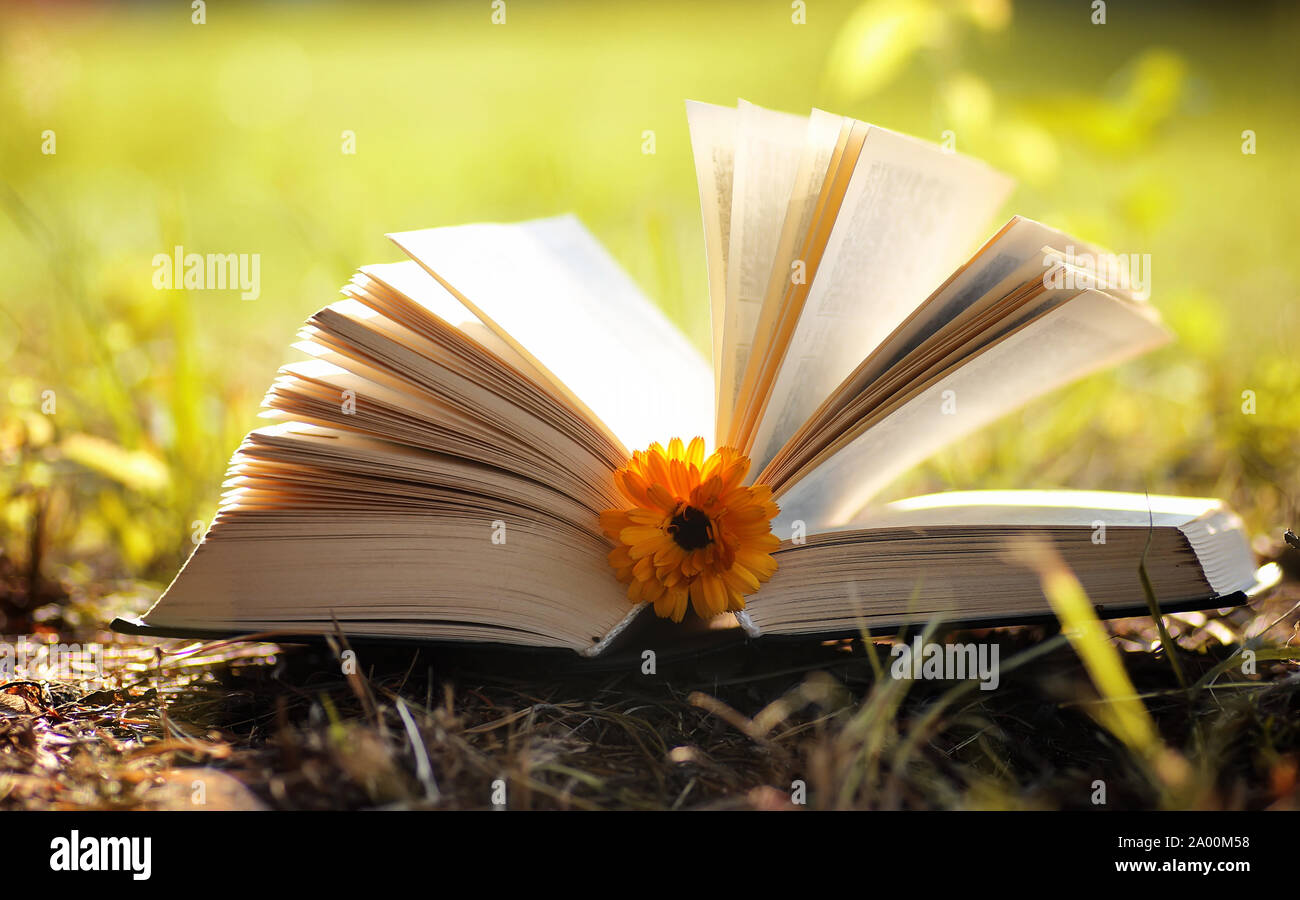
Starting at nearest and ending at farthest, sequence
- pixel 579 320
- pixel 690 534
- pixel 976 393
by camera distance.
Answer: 1. pixel 690 534
2. pixel 976 393
3. pixel 579 320

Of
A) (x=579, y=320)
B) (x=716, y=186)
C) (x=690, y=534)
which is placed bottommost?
(x=690, y=534)

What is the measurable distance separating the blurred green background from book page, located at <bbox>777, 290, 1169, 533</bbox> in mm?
672

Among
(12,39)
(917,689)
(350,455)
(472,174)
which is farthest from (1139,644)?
(472,174)

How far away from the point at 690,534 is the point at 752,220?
1.51 feet

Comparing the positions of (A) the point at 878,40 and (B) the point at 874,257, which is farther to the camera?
(A) the point at 878,40

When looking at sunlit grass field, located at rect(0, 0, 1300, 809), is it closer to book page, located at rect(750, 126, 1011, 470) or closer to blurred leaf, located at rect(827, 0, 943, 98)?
blurred leaf, located at rect(827, 0, 943, 98)

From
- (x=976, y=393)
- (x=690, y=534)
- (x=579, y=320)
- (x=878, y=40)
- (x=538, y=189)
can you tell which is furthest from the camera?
(x=538, y=189)

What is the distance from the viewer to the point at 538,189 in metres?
2.55

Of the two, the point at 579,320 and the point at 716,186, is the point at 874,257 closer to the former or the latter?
the point at 716,186

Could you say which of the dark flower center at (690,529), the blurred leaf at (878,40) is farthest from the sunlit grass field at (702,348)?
the dark flower center at (690,529)

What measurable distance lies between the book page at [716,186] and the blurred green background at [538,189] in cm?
45

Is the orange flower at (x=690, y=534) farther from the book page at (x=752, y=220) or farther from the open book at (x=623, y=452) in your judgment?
the book page at (x=752, y=220)

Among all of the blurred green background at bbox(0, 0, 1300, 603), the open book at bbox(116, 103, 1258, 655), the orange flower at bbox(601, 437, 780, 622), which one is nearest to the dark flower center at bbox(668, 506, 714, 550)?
the orange flower at bbox(601, 437, 780, 622)

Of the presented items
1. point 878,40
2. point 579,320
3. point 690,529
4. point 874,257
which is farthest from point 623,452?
point 878,40
